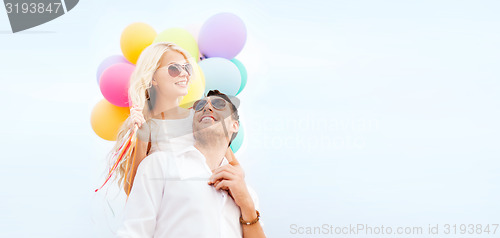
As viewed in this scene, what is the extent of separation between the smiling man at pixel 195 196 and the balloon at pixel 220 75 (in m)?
0.76

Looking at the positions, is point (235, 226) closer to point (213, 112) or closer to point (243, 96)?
point (213, 112)

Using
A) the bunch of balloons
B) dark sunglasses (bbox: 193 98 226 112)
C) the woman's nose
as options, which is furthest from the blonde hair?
the bunch of balloons

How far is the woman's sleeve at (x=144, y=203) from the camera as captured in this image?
55.0 inches

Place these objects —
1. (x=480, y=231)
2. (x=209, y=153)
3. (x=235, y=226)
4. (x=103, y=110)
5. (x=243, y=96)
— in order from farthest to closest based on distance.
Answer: (x=480, y=231), (x=243, y=96), (x=103, y=110), (x=209, y=153), (x=235, y=226)

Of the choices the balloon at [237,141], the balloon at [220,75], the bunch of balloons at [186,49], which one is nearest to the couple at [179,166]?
the bunch of balloons at [186,49]

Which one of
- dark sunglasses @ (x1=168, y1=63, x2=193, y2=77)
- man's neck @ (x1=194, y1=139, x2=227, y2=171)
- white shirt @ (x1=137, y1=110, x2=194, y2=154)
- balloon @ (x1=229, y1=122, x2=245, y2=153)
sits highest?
dark sunglasses @ (x1=168, y1=63, x2=193, y2=77)

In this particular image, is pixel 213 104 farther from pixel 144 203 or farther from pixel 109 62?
pixel 109 62

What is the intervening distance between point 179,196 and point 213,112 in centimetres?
40

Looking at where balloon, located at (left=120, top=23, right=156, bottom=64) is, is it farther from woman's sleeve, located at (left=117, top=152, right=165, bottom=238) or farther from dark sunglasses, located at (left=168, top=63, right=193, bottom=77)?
woman's sleeve, located at (left=117, top=152, right=165, bottom=238)

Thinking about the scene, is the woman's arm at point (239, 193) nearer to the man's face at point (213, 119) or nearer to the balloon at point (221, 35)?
the man's face at point (213, 119)

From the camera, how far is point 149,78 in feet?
5.66

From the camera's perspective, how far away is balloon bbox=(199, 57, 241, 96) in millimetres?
2383

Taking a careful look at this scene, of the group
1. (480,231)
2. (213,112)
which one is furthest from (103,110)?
(480,231)

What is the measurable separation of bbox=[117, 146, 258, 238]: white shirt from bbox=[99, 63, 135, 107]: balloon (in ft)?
2.74
